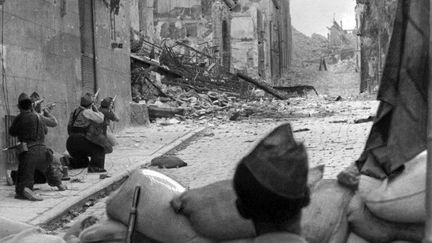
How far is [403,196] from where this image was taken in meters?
2.93

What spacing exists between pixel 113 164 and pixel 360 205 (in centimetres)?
927

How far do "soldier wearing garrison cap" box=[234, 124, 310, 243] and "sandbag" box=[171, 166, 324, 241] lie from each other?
0.48 metres

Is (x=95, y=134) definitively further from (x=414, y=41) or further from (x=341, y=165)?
(x=414, y=41)

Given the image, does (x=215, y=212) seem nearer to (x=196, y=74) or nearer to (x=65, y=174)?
(x=65, y=174)

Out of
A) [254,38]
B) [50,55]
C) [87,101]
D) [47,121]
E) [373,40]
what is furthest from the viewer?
[373,40]

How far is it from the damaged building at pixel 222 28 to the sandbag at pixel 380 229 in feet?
96.3

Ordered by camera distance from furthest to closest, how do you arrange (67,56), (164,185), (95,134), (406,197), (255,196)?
(67,56)
(95,134)
(164,185)
(406,197)
(255,196)

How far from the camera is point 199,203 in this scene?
298cm

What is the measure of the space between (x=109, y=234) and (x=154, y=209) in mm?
225

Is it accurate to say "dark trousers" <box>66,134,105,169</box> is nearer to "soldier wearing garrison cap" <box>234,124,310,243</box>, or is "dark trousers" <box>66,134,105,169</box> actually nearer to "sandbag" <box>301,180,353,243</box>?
"sandbag" <box>301,180,353,243</box>

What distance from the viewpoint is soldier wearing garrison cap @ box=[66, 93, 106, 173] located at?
10961mm

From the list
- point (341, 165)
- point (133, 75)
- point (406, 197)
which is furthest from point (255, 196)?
point (133, 75)

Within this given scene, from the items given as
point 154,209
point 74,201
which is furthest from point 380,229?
point 74,201

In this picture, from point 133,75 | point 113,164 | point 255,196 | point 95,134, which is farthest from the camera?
point 133,75
